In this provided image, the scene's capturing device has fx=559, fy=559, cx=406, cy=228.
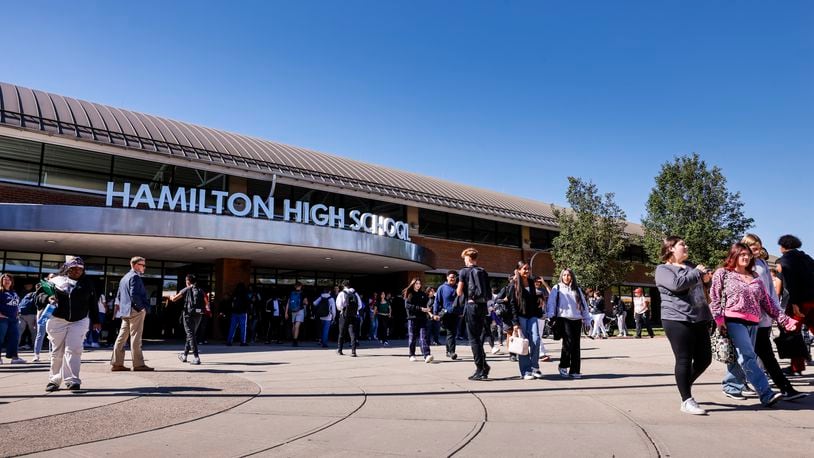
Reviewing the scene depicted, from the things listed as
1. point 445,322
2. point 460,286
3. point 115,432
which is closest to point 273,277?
point 445,322

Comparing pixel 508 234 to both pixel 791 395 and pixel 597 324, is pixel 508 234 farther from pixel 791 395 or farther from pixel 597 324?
pixel 791 395

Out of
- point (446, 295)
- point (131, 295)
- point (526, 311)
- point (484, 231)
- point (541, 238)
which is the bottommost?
point (526, 311)

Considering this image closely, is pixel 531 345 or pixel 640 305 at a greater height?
pixel 640 305

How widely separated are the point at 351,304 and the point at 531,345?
17.1ft

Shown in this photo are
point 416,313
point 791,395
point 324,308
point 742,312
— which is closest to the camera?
point 742,312

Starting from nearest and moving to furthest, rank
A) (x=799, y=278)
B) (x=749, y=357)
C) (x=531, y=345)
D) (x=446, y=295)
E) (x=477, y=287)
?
(x=749, y=357)
(x=799, y=278)
(x=477, y=287)
(x=531, y=345)
(x=446, y=295)

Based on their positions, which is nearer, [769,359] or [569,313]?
[769,359]

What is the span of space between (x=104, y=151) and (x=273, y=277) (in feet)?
26.1

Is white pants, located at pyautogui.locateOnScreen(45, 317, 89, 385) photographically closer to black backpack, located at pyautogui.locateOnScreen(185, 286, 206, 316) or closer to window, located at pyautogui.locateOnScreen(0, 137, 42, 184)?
black backpack, located at pyautogui.locateOnScreen(185, 286, 206, 316)

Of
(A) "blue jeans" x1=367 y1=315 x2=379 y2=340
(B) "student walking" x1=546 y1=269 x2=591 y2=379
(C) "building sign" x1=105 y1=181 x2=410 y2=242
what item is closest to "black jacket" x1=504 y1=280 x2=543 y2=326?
(B) "student walking" x1=546 y1=269 x2=591 y2=379

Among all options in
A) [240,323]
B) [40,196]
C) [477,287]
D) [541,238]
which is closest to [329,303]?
[240,323]

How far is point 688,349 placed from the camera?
17.5 feet

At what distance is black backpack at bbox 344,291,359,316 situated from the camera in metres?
12.4

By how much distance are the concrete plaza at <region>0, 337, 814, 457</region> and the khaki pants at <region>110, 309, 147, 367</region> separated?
0.33m
